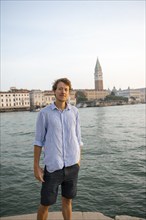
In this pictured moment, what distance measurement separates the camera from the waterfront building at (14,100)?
8162 centimetres

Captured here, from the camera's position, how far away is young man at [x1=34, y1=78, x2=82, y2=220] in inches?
101

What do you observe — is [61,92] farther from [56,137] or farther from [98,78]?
[98,78]

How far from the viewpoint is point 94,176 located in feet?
24.9

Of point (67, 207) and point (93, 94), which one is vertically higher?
point (93, 94)

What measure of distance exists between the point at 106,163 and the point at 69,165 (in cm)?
683

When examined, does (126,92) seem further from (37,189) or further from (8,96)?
(37,189)

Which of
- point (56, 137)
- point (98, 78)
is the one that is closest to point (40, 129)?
point (56, 137)

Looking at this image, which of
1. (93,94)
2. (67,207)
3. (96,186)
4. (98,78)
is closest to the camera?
(67,207)

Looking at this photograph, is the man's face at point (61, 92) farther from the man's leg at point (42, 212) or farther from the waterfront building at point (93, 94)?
the waterfront building at point (93, 94)

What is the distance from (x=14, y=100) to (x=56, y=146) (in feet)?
272

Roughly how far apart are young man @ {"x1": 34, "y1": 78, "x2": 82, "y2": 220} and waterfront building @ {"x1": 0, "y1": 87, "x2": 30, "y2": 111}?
8004 centimetres

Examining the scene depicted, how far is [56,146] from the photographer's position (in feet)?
8.42

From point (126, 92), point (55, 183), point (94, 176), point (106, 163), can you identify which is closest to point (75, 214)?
point (55, 183)

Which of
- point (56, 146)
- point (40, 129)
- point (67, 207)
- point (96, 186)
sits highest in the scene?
point (40, 129)
